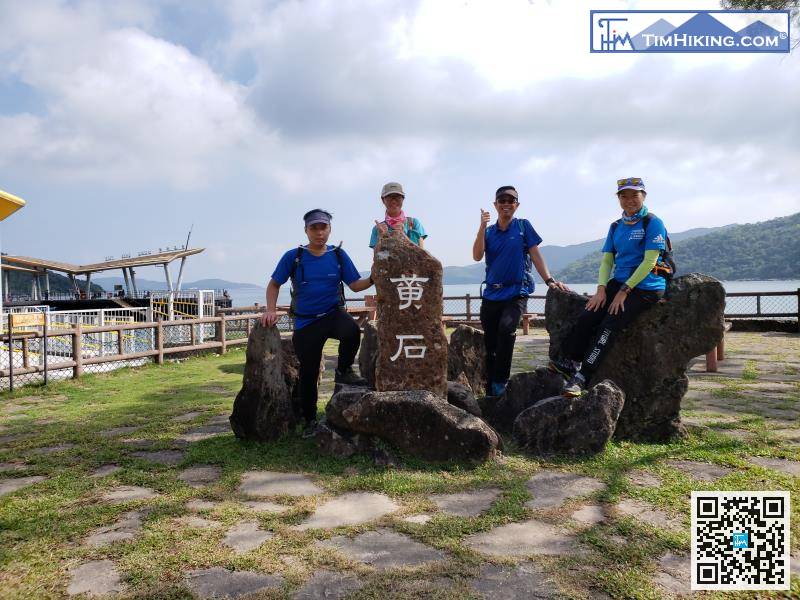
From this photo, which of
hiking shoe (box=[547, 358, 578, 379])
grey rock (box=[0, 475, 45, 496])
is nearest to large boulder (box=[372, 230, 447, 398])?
hiking shoe (box=[547, 358, 578, 379])

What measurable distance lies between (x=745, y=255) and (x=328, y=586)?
265 feet

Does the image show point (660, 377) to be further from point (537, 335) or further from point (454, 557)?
point (537, 335)

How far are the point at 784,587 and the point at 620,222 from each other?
9.41 feet

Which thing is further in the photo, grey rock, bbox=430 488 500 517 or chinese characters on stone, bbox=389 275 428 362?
chinese characters on stone, bbox=389 275 428 362

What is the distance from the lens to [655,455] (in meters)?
3.87

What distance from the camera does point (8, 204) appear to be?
954cm

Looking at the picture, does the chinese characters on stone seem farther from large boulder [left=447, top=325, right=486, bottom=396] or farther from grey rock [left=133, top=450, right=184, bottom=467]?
grey rock [left=133, top=450, right=184, bottom=467]

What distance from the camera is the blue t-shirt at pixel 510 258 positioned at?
15.2 feet

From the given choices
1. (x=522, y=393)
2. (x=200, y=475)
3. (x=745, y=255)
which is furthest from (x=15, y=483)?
(x=745, y=255)

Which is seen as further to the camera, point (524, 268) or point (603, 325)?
point (524, 268)

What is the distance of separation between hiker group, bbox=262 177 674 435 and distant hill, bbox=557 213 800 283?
5333 centimetres

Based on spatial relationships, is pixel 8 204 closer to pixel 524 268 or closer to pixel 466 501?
pixel 524 268

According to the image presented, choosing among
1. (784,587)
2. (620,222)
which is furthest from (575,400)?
(784,587)

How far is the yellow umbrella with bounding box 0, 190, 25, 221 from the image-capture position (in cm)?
938
